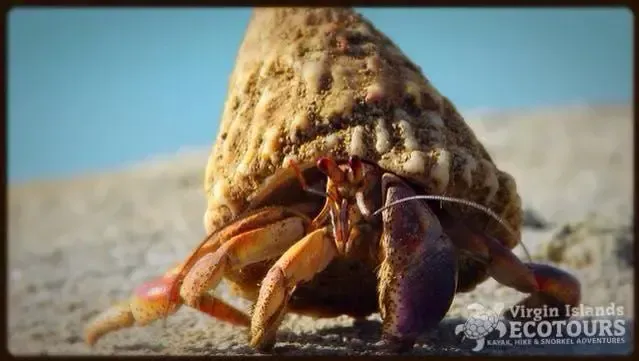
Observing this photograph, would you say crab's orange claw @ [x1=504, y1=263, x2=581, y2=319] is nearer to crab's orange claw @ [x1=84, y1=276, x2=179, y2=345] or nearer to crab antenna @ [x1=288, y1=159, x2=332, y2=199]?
crab antenna @ [x1=288, y1=159, x2=332, y2=199]

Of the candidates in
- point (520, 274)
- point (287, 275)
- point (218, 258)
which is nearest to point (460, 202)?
point (520, 274)

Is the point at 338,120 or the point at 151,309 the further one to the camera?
the point at 151,309

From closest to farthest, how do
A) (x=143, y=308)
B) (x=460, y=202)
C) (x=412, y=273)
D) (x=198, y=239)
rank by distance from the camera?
1. (x=412, y=273)
2. (x=460, y=202)
3. (x=143, y=308)
4. (x=198, y=239)

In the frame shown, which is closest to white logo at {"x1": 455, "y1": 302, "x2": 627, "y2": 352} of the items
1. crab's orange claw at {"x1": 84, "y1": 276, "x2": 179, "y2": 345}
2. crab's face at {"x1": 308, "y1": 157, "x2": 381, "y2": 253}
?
crab's face at {"x1": 308, "y1": 157, "x2": 381, "y2": 253}

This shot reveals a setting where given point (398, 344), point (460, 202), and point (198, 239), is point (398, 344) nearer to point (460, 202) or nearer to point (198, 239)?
point (460, 202)

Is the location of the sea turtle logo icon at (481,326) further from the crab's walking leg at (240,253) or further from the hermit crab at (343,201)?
the crab's walking leg at (240,253)

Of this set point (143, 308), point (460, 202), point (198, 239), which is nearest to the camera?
point (460, 202)

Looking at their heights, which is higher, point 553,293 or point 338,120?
point 338,120

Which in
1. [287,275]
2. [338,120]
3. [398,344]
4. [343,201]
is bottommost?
[398,344]
